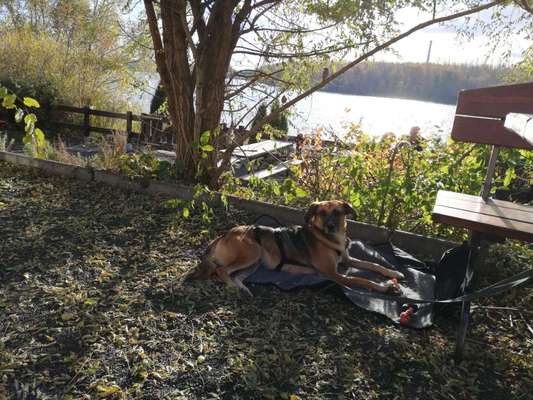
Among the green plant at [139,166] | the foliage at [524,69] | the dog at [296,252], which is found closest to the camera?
the dog at [296,252]

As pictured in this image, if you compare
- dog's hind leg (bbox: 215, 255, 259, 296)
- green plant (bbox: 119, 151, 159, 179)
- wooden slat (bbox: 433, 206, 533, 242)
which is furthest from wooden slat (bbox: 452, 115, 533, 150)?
green plant (bbox: 119, 151, 159, 179)

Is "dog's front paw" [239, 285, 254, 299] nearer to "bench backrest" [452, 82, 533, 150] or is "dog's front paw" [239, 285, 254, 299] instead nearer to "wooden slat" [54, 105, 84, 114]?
"bench backrest" [452, 82, 533, 150]

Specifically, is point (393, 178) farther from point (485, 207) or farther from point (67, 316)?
point (67, 316)

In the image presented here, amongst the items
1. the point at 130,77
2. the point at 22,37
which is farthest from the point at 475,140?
the point at 22,37

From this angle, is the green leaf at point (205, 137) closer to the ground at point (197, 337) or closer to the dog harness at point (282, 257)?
the ground at point (197, 337)

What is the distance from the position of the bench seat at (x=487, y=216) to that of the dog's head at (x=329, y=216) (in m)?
0.80

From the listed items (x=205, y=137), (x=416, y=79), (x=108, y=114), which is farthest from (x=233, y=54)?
(x=416, y=79)

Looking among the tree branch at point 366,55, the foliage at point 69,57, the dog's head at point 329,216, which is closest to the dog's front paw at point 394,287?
the dog's head at point 329,216

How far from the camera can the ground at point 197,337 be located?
221 centimetres

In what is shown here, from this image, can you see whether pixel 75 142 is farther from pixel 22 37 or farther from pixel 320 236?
pixel 320 236

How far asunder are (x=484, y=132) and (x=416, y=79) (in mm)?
12747

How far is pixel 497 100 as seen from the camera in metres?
3.43

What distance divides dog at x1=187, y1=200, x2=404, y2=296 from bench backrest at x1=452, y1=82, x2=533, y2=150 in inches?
46.2

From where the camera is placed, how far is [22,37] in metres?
15.1
